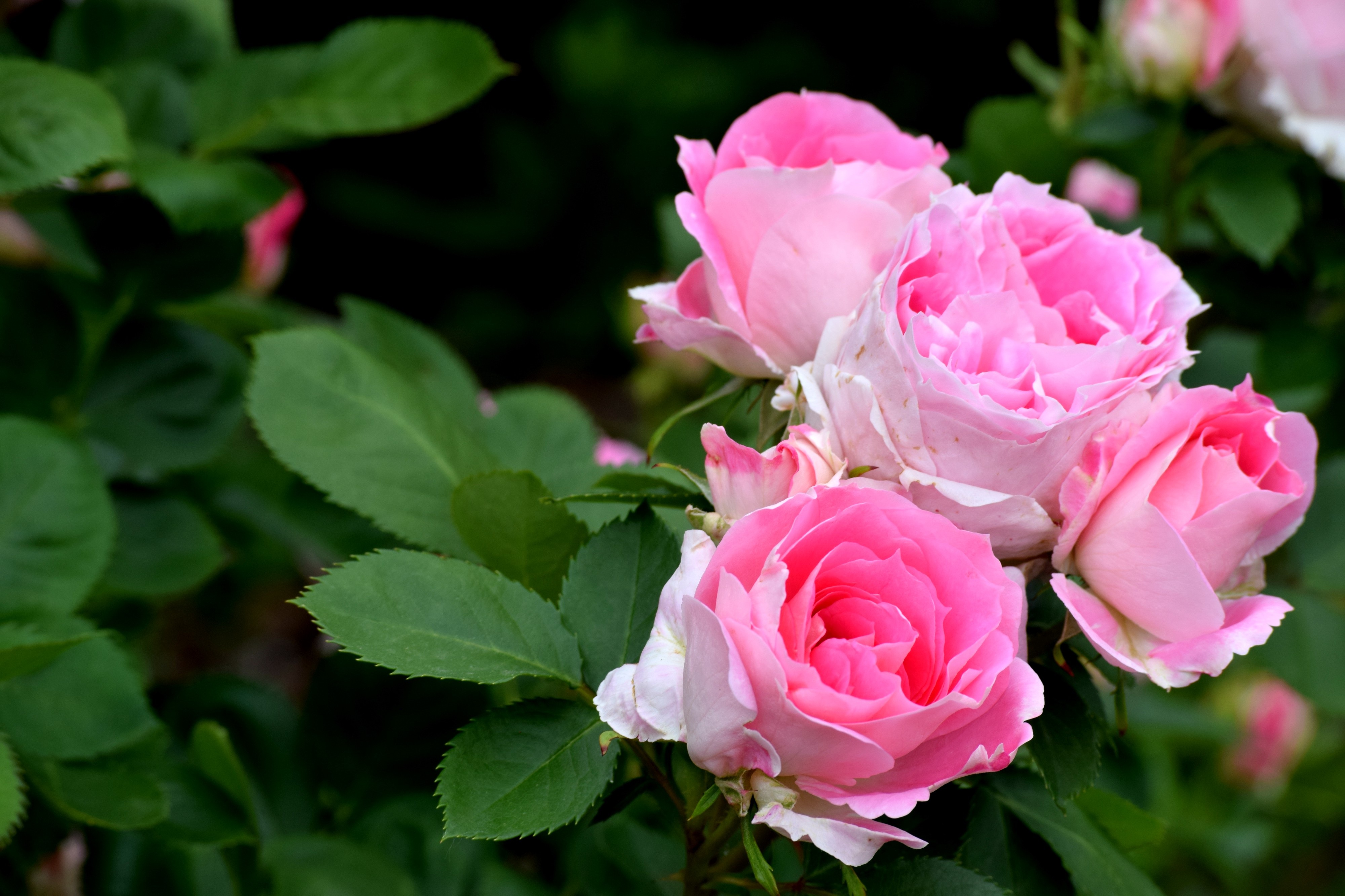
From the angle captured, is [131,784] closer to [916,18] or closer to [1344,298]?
[1344,298]

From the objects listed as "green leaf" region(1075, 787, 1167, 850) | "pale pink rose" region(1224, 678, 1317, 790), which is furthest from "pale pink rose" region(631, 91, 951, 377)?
"pale pink rose" region(1224, 678, 1317, 790)

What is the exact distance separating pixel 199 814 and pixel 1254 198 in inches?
30.5

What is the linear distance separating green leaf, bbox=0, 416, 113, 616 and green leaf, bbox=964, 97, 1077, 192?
0.64 metres

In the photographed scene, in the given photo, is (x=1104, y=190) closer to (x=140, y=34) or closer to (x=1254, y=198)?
(x=1254, y=198)

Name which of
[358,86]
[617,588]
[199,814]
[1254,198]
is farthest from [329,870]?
[1254,198]

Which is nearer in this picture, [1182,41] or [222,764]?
[222,764]

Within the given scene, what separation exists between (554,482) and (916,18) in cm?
247

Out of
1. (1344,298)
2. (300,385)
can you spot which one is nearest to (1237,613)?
(300,385)

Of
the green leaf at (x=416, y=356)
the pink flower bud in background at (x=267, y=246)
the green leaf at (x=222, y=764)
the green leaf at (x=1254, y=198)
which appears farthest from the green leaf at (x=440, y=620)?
the pink flower bud in background at (x=267, y=246)

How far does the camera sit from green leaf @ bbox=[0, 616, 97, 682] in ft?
1.52

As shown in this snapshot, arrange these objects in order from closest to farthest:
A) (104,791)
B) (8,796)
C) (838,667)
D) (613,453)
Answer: (838,667) < (8,796) < (104,791) < (613,453)

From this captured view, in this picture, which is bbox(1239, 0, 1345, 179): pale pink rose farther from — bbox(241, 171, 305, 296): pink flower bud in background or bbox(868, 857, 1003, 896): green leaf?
bbox(241, 171, 305, 296): pink flower bud in background

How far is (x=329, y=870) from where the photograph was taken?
0.60 metres

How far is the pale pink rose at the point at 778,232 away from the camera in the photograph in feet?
1.43
